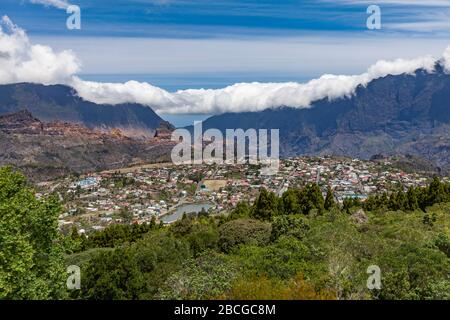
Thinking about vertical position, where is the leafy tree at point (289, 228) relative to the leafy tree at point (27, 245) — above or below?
below

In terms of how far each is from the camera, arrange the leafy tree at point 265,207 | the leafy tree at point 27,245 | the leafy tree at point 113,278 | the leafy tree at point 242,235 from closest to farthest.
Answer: the leafy tree at point 27,245, the leafy tree at point 113,278, the leafy tree at point 242,235, the leafy tree at point 265,207

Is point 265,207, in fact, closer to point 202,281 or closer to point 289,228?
point 289,228

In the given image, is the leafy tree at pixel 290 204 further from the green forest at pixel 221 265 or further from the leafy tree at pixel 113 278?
the leafy tree at pixel 113 278

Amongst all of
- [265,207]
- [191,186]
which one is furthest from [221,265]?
[191,186]

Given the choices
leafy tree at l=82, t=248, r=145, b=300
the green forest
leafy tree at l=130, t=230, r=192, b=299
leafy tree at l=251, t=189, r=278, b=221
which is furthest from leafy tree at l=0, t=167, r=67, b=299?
leafy tree at l=251, t=189, r=278, b=221

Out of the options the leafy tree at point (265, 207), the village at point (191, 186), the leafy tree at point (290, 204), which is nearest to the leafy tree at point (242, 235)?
the leafy tree at point (265, 207)

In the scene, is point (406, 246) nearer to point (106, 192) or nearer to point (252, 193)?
point (252, 193)
